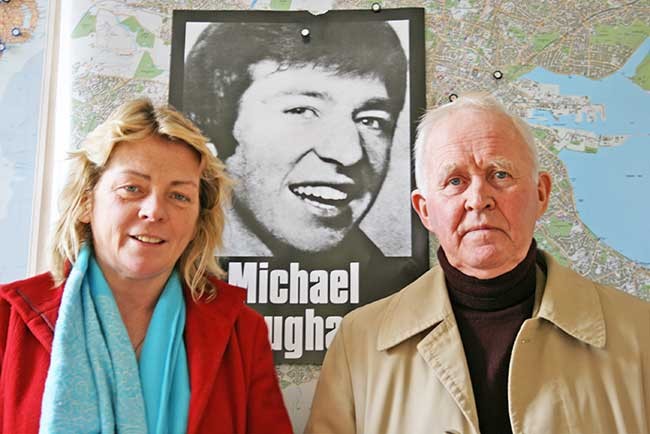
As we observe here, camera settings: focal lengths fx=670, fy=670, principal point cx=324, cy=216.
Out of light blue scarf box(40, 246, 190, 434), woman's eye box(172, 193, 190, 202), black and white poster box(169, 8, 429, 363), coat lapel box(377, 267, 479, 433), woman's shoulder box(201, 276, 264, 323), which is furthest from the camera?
black and white poster box(169, 8, 429, 363)

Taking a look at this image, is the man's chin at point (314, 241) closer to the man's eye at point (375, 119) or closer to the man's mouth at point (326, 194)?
the man's mouth at point (326, 194)

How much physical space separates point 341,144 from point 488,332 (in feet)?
2.53

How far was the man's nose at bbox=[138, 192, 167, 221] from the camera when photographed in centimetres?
162

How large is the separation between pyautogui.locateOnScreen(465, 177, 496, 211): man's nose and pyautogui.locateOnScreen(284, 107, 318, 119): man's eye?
2.19 feet

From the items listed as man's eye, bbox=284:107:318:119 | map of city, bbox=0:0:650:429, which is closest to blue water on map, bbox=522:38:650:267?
map of city, bbox=0:0:650:429

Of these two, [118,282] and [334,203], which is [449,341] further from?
[118,282]

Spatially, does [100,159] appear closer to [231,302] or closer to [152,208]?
[152,208]

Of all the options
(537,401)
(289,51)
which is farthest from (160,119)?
(537,401)

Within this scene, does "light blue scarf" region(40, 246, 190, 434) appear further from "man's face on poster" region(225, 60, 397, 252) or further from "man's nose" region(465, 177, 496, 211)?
"man's nose" region(465, 177, 496, 211)

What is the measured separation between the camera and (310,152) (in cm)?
213

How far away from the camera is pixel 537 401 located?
1.56 metres

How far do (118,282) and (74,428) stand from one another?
0.39m

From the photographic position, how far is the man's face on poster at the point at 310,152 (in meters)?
2.11

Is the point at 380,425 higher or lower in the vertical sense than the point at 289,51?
lower
